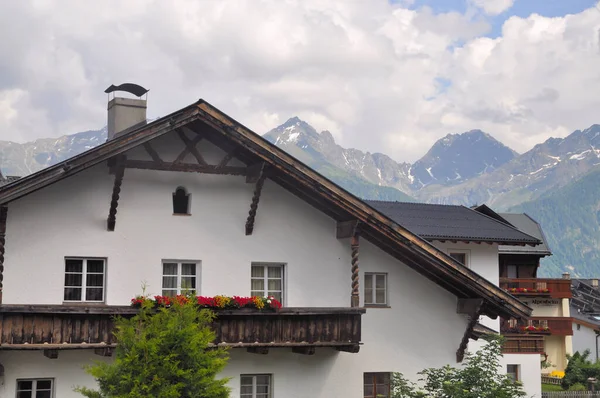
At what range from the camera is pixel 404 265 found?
26.1 metres

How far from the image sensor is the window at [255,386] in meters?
24.0

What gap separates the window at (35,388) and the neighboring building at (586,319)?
5872 cm

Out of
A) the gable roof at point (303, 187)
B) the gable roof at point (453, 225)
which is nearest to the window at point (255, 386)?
the gable roof at point (303, 187)

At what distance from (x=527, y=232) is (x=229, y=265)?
123ft

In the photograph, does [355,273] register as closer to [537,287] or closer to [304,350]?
[304,350]

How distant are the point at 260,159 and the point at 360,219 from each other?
9.38 ft

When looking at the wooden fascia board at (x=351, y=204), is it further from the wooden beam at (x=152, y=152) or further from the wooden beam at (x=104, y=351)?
the wooden beam at (x=104, y=351)

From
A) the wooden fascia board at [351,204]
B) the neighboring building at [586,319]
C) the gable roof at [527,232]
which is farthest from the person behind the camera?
the neighboring building at [586,319]

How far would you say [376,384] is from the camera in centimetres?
2558

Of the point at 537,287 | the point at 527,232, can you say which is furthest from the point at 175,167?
the point at 527,232

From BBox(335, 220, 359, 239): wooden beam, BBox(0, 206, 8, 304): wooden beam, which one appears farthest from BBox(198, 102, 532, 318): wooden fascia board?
BBox(0, 206, 8, 304): wooden beam

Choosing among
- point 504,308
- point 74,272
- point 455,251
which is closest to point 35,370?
point 74,272

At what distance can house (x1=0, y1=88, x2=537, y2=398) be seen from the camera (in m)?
21.5

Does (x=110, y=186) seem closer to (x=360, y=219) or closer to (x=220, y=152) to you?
(x=220, y=152)
